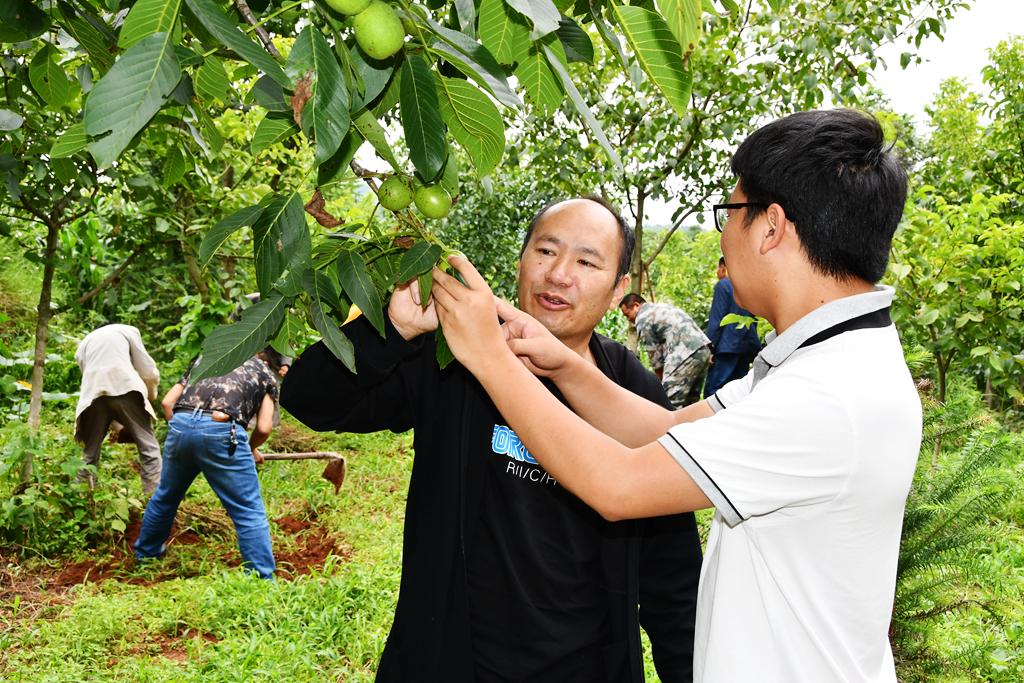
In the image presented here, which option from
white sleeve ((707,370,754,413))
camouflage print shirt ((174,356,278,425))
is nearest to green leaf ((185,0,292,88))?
white sleeve ((707,370,754,413))

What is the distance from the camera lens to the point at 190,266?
5.42m

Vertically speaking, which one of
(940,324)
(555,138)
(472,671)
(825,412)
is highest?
(555,138)

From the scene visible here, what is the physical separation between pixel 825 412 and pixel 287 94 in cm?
81

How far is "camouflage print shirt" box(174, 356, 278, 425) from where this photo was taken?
14.9 ft

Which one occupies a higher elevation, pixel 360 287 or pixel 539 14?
pixel 539 14

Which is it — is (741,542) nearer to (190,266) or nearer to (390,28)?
(390,28)

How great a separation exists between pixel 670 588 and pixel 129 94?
150cm

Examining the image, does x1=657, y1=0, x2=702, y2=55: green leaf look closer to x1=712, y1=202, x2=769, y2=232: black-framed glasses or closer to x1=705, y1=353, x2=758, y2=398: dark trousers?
x1=712, y1=202, x2=769, y2=232: black-framed glasses

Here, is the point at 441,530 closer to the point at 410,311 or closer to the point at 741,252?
the point at 410,311

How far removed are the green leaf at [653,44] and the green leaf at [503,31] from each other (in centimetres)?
12

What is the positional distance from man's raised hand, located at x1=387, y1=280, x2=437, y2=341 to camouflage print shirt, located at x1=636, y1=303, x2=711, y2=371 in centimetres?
583

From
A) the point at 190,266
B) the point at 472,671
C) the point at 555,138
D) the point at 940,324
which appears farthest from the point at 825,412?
the point at 555,138

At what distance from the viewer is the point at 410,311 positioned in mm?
1464

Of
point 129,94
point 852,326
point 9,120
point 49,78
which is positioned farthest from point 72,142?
point 9,120
